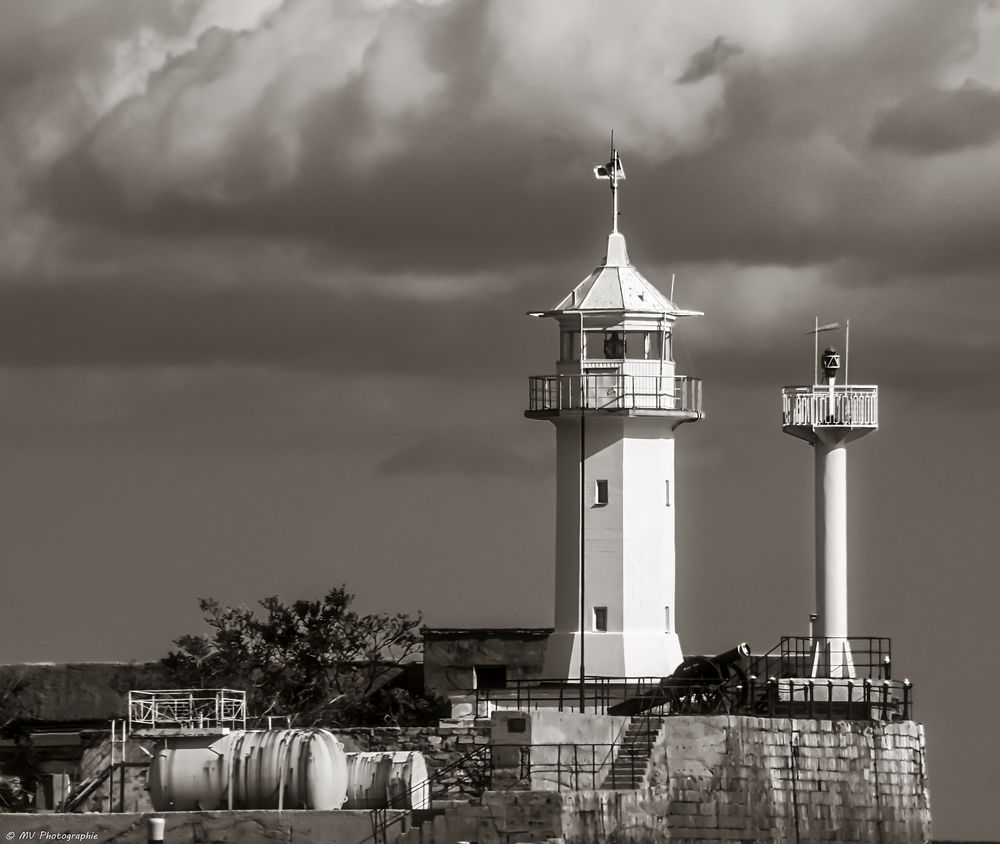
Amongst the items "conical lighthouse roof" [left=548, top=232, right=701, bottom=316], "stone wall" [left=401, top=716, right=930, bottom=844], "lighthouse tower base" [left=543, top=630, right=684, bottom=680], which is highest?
"conical lighthouse roof" [left=548, top=232, right=701, bottom=316]

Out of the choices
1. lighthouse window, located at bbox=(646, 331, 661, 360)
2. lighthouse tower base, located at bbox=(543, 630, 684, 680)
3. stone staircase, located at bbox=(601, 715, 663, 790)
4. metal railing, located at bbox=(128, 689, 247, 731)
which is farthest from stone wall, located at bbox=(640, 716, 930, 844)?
lighthouse window, located at bbox=(646, 331, 661, 360)

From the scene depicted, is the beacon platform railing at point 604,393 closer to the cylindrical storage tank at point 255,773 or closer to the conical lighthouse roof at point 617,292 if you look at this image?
the conical lighthouse roof at point 617,292

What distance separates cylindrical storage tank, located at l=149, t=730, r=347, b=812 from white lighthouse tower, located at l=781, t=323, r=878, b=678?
11830 millimetres

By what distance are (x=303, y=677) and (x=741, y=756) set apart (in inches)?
511

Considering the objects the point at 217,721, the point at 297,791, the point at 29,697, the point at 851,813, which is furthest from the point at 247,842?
the point at 29,697

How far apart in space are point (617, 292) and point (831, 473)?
18.6 feet

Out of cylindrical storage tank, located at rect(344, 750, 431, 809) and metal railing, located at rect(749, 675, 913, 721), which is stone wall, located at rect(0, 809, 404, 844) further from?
metal railing, located at rect(749, 675, 913, 721)

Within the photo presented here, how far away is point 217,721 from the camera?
61.4 m

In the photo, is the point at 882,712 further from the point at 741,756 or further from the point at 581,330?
the point at 581,330

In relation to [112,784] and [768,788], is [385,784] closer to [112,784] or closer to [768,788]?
[112,784]

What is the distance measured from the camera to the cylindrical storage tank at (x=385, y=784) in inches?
2261

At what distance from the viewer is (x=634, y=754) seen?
57.7 meters

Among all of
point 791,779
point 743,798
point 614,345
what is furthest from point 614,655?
point 743,798

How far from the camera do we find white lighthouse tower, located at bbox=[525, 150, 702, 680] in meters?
67.0
